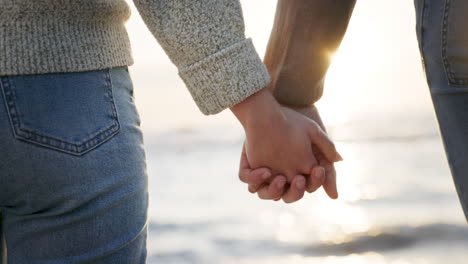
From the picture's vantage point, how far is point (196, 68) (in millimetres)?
1494

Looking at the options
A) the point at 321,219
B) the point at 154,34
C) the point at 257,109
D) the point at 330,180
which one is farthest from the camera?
the point at 321,219

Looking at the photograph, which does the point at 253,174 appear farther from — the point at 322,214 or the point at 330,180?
the point at 322,214

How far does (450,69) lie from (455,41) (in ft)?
0.26

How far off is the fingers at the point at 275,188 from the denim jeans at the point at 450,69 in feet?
2.08

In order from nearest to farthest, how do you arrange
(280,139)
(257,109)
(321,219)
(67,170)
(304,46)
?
(67,170) → (257,109) → (280,139) → (304,46) → (321,219)

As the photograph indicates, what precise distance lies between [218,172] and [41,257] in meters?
8.28

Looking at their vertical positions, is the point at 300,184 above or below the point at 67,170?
below

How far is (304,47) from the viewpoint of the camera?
2539mm

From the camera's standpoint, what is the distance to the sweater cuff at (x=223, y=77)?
1487 mm

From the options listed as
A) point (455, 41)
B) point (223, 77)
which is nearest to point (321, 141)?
point (455, 41)

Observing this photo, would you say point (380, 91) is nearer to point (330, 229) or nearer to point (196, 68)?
point (330, 229)

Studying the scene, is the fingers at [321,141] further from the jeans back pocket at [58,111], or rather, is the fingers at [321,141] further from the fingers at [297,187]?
the jeans back pocket at [58,111]

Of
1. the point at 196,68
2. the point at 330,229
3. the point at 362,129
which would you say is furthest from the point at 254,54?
the point at 362,129

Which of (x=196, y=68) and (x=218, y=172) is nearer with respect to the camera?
(x=196, y=68)
